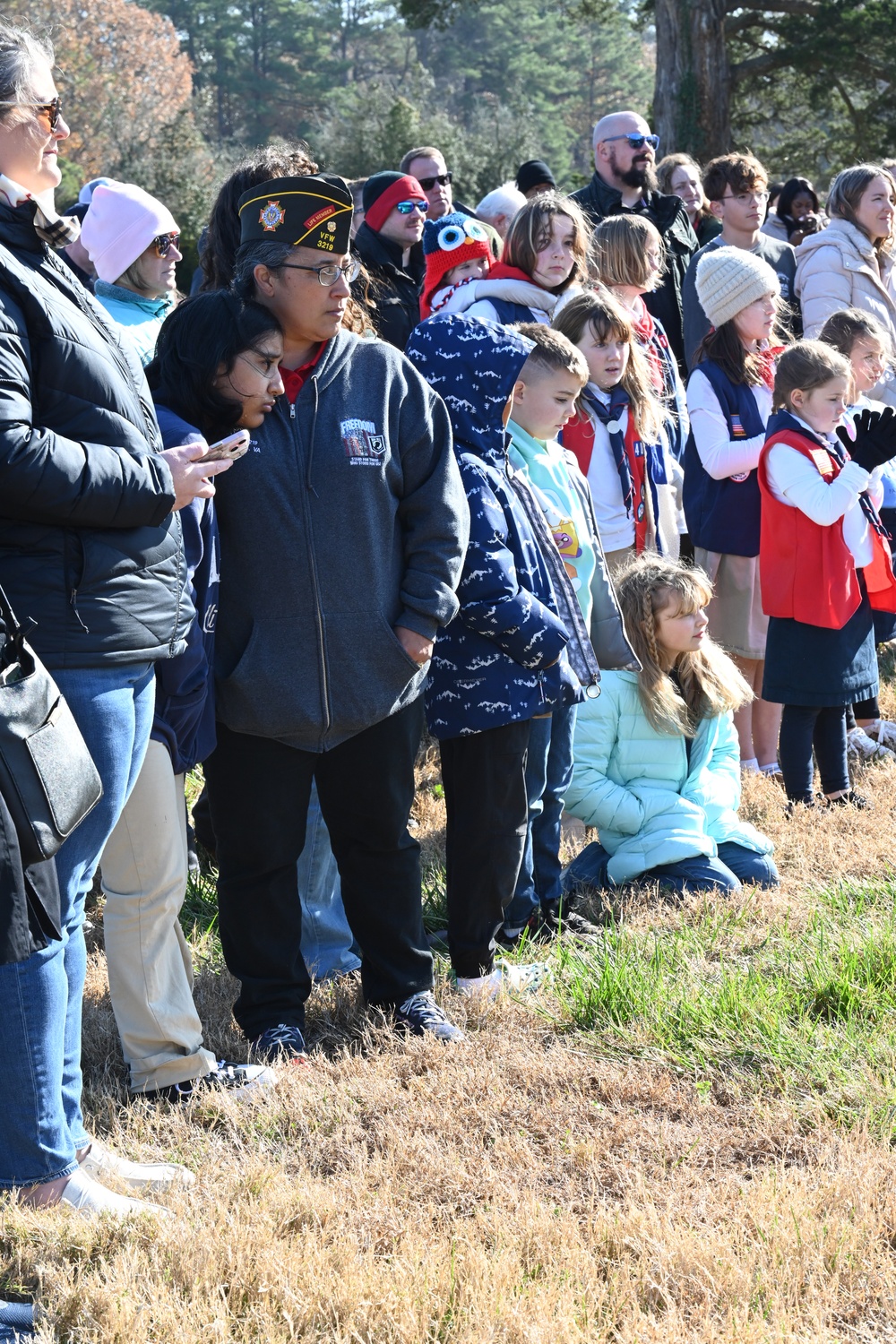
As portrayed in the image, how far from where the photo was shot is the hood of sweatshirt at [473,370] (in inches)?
144

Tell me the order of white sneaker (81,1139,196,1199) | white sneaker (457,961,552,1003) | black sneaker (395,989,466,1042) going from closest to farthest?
white sneaker (81,1139,196,1199), black sneaker (395,989,466,1042), white sneaker (457,961,552,1003)

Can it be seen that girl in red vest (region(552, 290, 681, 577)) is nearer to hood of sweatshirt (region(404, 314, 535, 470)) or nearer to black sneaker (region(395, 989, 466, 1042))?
hood of sweatshirt (region(404, 314, 535, 470))

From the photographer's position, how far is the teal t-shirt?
4.18 meters

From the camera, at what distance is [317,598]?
126 inches

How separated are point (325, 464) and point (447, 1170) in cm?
161

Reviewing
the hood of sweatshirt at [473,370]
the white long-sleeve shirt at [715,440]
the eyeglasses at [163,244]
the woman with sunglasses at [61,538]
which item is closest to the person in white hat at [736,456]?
the white long-sleeve shirt at [715,440]

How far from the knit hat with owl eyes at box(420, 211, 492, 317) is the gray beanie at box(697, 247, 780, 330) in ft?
3.25

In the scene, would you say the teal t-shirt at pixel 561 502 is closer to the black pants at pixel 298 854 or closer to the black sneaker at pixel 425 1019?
the black pants at pixel 298 854

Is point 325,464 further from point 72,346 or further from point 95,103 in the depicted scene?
point 95,103

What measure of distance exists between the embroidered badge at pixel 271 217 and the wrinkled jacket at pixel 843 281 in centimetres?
429

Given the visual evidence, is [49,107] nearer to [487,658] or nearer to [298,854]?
[487,658]

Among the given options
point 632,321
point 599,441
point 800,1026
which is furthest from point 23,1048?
point 632,321

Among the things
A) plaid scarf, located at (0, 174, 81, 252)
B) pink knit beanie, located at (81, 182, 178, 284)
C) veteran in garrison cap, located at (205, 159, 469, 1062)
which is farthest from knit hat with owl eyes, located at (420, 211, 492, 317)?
plaid scarf, located at (0, 174, 81, 252)

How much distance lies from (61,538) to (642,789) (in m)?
2.52
